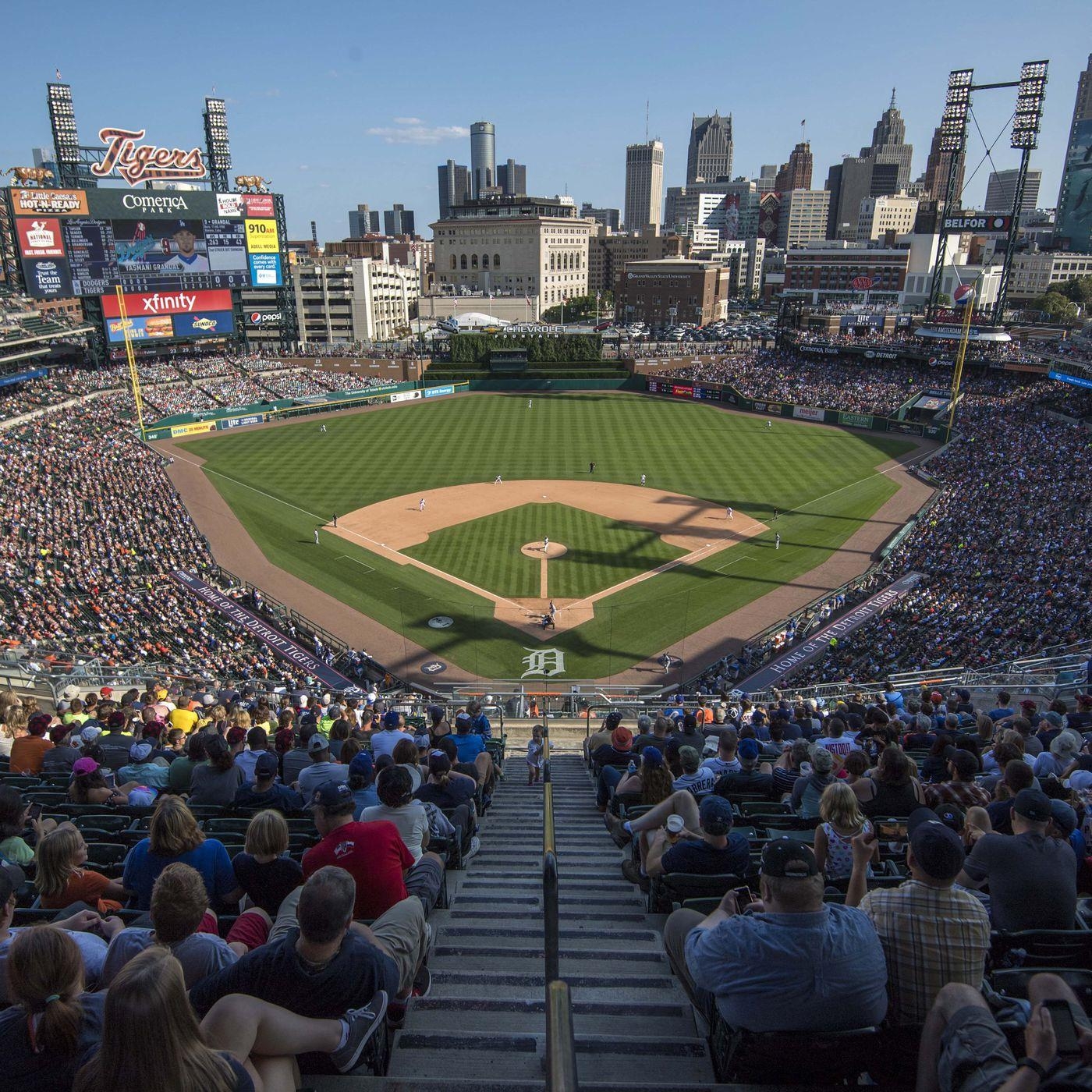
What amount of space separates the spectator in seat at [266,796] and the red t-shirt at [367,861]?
2.36 meters

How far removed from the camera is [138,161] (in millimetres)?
64812

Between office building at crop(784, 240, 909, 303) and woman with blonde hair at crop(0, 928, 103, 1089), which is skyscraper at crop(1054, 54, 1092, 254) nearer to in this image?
office building at crop(784, 240, 909, 303)

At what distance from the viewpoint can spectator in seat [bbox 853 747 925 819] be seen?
7043 millimetres

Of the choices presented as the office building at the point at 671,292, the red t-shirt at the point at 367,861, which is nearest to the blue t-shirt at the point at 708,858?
the red t-shirt at the point at 367,861

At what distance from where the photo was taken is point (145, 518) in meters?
36.0

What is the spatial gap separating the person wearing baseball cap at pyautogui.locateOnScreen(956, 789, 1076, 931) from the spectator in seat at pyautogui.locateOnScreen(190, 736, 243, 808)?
6.36m

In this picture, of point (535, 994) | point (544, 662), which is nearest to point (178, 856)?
point (535, 994)

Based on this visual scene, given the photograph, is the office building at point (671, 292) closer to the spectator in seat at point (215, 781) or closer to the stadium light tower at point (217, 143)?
the stadium light tower at point (217, 143)

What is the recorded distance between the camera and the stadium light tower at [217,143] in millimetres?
79500

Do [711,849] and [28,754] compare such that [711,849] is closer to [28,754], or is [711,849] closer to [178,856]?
[178,856]

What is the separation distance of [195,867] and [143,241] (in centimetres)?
7244

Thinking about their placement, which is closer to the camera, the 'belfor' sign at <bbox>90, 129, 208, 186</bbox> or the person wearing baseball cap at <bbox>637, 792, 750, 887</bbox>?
the person wearing baseball cap at <bbox>637, 792, 750, 887</bbox>

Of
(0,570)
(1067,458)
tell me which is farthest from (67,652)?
(1067,458)

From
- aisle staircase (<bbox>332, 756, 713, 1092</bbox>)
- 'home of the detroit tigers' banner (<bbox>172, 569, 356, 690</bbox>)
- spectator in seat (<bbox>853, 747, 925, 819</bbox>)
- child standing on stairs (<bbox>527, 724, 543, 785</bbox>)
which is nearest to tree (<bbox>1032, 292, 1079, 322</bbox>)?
'home of the detroit tigers' banner (<bbox>172, 569, 356, 690</bbox>)
